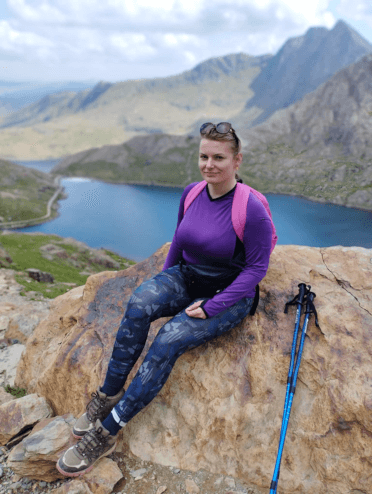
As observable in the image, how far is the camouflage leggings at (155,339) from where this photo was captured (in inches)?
197

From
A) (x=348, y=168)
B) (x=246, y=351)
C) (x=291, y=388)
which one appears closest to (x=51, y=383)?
(x=246, y=351)

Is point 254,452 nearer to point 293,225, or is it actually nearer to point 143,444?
point 143,444

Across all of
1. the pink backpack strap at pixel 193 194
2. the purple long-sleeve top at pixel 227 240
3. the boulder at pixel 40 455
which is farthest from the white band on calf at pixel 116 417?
the pink backpack strap at pixel 193 194

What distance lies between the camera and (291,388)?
5.29 metres

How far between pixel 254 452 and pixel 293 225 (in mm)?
104067

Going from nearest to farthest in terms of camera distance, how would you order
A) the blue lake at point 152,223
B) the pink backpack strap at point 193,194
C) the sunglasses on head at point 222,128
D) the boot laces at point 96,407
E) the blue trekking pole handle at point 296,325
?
1. the sunglasses on head at point 222,128
2. the blue trekking pole handle at point 296,325
3. the boot laces at point 96,407
4. the pink backpack strap at point 193,194
5. the blue lake at point 152,223

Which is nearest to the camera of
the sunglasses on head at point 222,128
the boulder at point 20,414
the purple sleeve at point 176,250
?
the sunglasses on head at point 222,128

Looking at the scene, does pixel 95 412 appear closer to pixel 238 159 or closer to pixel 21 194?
pixel 238 159

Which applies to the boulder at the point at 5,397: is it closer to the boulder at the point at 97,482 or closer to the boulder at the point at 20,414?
the boulder at the point at 20,414

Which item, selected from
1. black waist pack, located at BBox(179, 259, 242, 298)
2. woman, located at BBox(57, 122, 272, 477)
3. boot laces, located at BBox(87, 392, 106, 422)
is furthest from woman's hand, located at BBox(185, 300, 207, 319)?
boot laces, located at BBox(87, 392, 106, 422)

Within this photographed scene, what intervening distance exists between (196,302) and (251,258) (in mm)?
1154

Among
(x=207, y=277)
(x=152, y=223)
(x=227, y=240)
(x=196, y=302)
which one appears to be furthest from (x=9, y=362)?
(x=152, y=223)

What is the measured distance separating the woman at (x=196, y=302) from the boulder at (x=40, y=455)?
386 mm

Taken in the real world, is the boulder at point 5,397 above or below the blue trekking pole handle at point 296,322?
below
